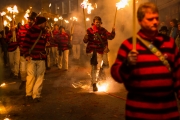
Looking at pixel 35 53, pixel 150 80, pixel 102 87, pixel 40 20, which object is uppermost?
pixel 40 20

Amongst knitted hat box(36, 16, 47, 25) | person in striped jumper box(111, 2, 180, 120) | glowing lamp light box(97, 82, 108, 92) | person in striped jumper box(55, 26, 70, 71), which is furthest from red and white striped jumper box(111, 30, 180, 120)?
person in striped jumper box(55, 26, 70, 71)

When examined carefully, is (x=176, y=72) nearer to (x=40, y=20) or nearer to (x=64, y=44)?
(x=40, y=20)

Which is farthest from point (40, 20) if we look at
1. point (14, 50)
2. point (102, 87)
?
point (14, 50)

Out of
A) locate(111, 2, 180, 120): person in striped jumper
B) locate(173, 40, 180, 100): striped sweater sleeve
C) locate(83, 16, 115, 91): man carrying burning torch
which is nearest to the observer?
locate(111, 2, 180, 120): person in striped jumper

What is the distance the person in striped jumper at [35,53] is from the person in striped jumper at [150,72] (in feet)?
14.1

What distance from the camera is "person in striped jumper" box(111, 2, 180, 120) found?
2816mm

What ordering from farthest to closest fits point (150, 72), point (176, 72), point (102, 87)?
1. point (102, 87)
2. point (176, 72)
3. point (150, 72)

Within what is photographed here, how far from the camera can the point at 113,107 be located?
20.9 feet

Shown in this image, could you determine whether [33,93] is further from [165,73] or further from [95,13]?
[95,13]

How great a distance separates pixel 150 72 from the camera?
2805mm

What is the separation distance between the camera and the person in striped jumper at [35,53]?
22.7ft

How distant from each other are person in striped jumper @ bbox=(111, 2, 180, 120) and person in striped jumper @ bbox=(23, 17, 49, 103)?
4.28m

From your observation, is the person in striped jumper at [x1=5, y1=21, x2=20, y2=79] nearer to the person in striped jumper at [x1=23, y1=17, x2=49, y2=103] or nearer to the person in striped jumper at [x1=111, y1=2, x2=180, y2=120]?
the person in striped jumper at [x1=23, y1=17, x2=49, y2=103]

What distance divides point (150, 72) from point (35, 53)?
4.62m
